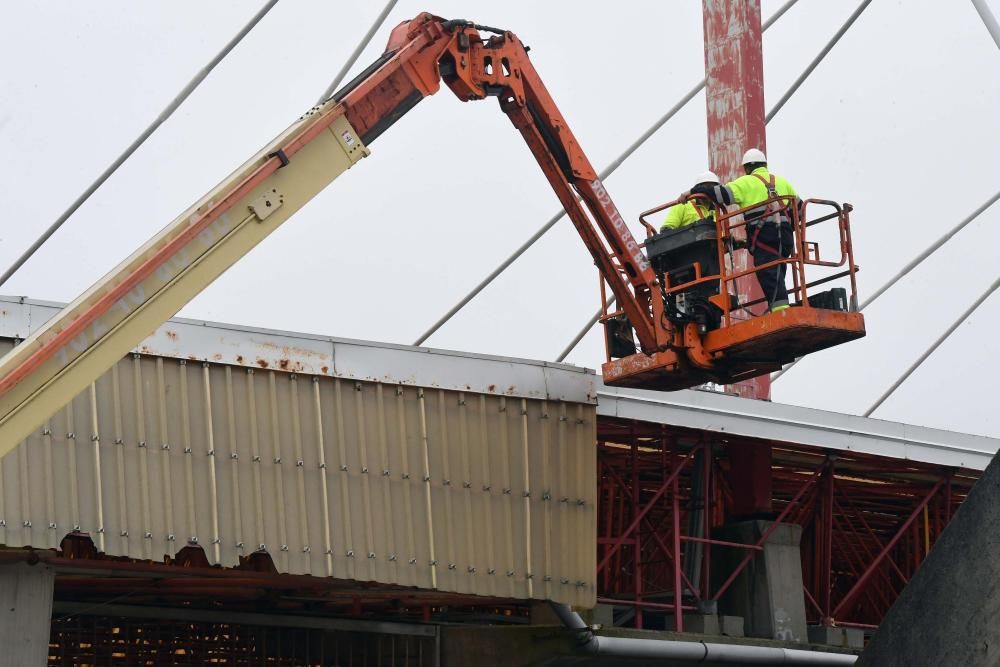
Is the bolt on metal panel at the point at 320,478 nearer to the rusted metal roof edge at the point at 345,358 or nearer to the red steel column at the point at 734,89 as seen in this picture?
the rusted metal roof edge at the point at 345,358

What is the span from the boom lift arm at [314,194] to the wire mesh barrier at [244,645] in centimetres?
558

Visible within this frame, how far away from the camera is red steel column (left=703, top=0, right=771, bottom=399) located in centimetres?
2228

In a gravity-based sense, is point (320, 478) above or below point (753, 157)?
below

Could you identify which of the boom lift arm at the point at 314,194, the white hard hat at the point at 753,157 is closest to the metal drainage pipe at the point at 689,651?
the boom lift arm at the point at 314,194

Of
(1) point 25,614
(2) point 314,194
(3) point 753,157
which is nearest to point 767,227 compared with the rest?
(3) point 753,157

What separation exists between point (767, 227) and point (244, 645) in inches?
350

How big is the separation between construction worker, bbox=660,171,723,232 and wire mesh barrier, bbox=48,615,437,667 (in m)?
6.68

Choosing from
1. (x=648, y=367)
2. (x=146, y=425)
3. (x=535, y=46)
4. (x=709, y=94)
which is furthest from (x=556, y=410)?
(x=535, y=46)

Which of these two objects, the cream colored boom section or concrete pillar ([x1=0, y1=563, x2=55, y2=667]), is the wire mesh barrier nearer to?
concrete pillar ([x1=0, y1=563, x2=55, y2=667])

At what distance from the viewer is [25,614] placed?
15555mm

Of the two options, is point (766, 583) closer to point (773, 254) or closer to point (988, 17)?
point (773, 254)

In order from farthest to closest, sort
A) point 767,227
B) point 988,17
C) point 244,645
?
point 988,17 < point 244,645 < point 767,227

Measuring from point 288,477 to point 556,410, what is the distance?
323 centimetres

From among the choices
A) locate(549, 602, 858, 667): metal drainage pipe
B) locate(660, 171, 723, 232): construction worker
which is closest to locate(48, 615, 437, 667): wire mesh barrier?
locate(549, 602, 858, 667): metal drainage pipe
